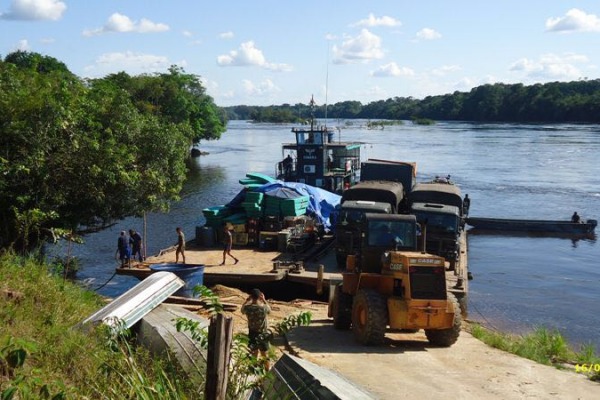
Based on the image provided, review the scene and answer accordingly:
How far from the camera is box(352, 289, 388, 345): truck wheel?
12930 millimetres

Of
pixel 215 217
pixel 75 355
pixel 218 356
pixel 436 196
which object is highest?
pixel 218 356

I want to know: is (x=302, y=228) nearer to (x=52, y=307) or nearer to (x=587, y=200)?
(x=52, y=307)

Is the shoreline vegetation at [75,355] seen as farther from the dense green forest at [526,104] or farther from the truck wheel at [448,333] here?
the dense green forest at [526,104]

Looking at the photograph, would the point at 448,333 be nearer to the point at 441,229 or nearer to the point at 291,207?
the point at 441,229

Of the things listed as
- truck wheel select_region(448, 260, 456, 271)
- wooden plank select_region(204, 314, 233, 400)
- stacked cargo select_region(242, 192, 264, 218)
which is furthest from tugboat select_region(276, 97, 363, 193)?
wooden plank select_region(204, 314, 233, 400)

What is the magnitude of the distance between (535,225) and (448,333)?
26307 mm

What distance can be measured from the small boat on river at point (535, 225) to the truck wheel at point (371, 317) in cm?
2413

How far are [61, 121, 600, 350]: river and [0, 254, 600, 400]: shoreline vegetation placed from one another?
10.6 m

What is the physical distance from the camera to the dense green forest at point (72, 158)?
627 inches

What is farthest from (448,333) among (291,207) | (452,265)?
(291,207)

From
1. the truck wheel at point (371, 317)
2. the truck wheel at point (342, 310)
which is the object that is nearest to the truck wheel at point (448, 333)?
the truck wheel at point (371, 317)

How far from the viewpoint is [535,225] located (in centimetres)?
3762

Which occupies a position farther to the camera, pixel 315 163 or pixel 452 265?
pixel 315 163

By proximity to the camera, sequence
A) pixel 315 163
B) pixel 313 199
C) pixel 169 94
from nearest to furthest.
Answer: pixel 313 199
pixel 315 163
pixel 169 94
